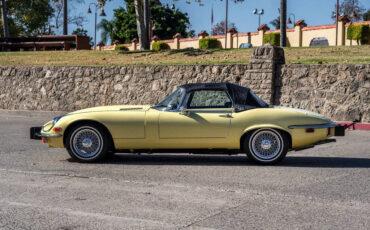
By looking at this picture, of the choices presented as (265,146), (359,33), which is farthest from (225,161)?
(359,33)

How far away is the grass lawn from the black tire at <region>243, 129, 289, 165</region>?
1170cm

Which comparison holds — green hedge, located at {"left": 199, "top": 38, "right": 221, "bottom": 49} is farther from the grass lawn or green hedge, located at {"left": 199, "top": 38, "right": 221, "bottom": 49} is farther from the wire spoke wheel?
the wire spoke wheel

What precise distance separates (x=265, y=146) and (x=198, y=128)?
1.06 meters

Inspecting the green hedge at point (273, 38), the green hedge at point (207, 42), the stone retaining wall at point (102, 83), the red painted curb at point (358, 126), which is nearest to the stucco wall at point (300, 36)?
the green hedge at point (273, 38)

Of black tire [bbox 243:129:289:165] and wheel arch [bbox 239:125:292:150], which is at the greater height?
wheel arch [bbox 239:125:292:150]

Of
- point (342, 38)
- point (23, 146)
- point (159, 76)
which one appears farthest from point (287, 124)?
point (342, 38)

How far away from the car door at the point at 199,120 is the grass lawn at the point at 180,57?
11.8m

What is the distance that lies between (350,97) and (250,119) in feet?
30.9

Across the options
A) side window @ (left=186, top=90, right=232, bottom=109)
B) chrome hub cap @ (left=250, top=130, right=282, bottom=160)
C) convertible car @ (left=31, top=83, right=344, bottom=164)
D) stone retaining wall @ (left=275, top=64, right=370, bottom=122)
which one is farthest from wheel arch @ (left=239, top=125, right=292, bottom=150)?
stone retaining wall @ (left=275, top=64, right=370, bottom=122)

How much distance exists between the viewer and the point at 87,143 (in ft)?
27.4

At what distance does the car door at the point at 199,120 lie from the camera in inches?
320

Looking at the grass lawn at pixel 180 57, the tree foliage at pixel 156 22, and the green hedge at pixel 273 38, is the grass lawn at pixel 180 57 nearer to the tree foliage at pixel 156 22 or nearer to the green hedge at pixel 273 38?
the green hedge at pixel 273 38

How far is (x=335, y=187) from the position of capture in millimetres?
6406

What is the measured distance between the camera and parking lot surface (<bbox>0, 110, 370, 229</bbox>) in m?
4.87
